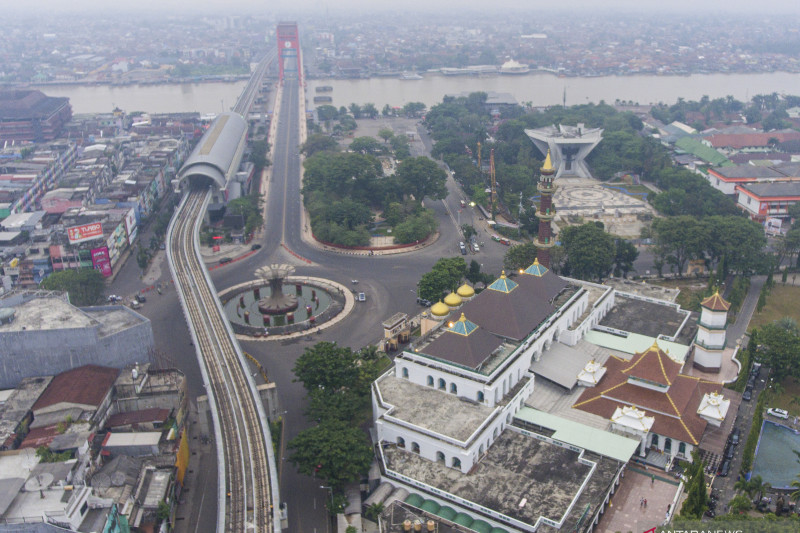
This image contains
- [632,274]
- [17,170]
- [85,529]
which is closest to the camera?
[85,529]

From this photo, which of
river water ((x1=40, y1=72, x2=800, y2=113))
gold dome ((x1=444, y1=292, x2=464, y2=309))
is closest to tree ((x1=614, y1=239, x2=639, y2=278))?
gold dome ((x1=444, y1=292, x2=464, y2=309))

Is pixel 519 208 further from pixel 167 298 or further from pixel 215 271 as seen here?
pixel 167 298

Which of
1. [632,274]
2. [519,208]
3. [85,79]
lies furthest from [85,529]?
[85,79]

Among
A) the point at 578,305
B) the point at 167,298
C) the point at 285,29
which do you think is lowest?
the point at 167,298

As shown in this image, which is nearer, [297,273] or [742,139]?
[297,273]

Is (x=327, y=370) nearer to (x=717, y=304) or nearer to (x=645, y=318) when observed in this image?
(x=645, y=318)

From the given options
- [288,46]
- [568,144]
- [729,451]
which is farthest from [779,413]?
[288,46]
